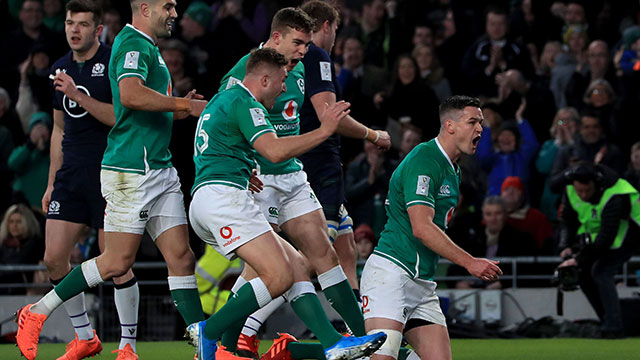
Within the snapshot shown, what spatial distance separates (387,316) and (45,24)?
1031cm

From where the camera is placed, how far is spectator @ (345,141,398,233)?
509 inches

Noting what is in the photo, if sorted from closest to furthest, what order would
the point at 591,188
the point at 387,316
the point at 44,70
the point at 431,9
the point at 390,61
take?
the point at 387,316, the point at 591,188, the point at 44,70, the point at 390,61, the point at 431,9

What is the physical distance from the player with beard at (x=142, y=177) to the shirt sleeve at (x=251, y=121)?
71 cm

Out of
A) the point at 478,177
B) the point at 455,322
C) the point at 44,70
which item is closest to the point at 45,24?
the point at 44,70

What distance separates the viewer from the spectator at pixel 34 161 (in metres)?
13.3

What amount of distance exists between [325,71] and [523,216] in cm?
525

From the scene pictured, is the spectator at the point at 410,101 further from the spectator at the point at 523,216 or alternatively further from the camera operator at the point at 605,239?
the camera operator at the point at 605,239

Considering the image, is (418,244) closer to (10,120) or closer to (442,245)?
(442,245)

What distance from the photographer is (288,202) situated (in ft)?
24.8

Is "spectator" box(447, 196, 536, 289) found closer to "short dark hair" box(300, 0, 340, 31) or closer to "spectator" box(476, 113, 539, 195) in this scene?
"spectator" box(476, 113, 539, 195)

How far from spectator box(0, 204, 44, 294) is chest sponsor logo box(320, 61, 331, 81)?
5.41 m

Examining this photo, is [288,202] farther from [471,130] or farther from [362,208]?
[362,208]

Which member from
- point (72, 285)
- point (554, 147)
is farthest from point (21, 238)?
point (554, 147)

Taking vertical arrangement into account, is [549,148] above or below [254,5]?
below
